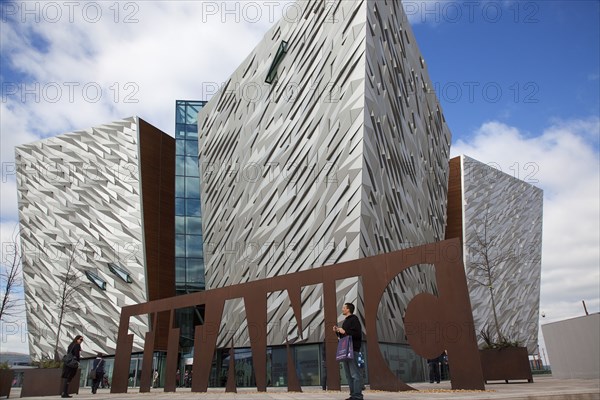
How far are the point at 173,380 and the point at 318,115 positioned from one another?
41.7 ft

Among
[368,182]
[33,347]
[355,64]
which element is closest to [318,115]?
[355,64]

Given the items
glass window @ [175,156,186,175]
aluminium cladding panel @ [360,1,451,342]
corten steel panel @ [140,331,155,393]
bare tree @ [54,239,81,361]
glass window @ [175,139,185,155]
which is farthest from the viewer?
glass window @ [175,139,185,155]

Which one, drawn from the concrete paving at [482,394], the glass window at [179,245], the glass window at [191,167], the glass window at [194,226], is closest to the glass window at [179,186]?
the glass window at [191,167]

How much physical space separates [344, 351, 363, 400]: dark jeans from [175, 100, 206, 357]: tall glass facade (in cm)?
2623

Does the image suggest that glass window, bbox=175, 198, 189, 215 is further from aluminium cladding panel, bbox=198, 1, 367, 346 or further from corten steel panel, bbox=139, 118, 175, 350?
aluminium cladding panel, bbox=198, 1, 367, 346

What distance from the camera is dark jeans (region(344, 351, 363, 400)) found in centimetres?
686

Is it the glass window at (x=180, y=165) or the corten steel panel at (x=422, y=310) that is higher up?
the glass window at (x=180, y=165)

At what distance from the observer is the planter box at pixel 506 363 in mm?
14414

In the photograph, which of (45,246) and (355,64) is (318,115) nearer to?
(355,64)

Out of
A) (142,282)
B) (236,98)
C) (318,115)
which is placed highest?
(236,98)

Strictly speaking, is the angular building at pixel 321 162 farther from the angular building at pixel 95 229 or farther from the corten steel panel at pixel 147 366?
the corten steel panel at pixel 147 366

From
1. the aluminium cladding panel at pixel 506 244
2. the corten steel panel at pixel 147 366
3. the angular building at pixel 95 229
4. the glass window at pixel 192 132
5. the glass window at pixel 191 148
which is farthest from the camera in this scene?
the aluminium cladding panel at pixel 506 244

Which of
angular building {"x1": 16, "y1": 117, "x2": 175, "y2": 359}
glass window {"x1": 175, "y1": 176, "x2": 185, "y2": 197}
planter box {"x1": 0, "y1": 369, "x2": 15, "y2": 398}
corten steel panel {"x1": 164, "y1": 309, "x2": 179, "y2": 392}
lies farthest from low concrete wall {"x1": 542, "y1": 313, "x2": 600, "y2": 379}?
glass window {"x1": 175, "y1": 176, "x2": 185, "y2": 197}

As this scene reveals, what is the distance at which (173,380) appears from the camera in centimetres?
1528
